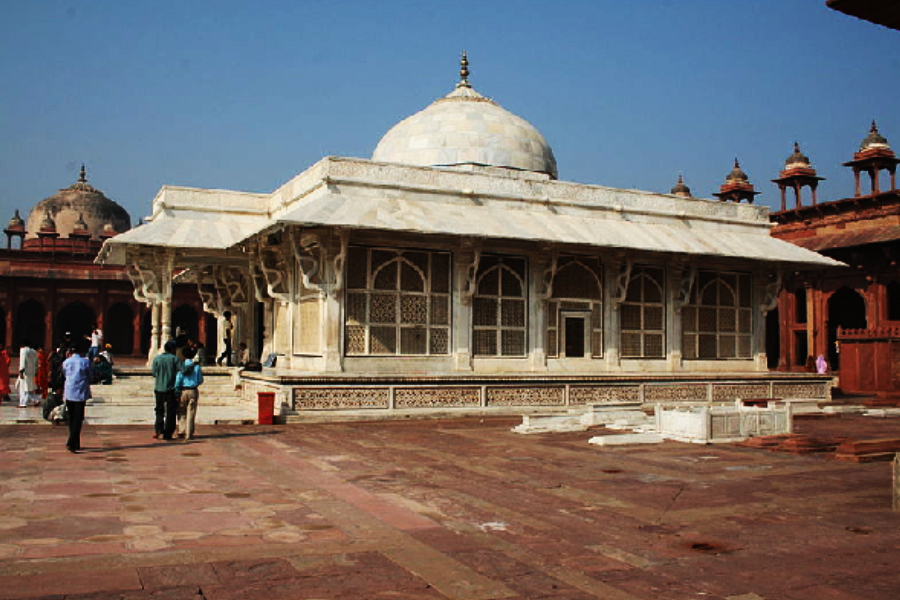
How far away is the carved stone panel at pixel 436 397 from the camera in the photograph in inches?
615

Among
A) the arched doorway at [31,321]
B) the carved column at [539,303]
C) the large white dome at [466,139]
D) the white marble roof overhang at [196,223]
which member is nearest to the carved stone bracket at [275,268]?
the white marble roof overhang at [196,223]

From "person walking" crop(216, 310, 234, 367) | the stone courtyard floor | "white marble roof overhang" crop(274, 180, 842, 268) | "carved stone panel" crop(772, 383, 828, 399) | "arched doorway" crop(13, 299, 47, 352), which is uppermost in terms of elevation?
"white marble roof overhang" crop(274, 180, 842, 268)

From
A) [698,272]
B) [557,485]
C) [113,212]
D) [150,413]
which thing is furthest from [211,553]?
[113,212]

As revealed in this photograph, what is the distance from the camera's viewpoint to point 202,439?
461 inches

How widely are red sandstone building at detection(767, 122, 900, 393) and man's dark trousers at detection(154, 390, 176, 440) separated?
66.7 feet

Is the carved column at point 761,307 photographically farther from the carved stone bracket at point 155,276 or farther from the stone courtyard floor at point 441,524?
the carved stone bracket at point 155,276

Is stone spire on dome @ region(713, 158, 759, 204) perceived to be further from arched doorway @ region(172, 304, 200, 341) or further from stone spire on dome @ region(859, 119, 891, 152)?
arched doorway @ region(172, 304, 200, 341)

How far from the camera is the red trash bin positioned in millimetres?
13945

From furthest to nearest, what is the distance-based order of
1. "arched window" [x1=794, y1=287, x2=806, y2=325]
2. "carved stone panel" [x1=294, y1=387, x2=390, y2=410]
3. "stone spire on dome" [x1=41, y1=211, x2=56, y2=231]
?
"stone spire on dome" [x1=41, y1=211, x2=56, y2=231] < "arched window" [x1=794, y1=287, x2=806, y2=325] < "carved stone panel" [x1=294, y1=387, x2=390, y2=410]

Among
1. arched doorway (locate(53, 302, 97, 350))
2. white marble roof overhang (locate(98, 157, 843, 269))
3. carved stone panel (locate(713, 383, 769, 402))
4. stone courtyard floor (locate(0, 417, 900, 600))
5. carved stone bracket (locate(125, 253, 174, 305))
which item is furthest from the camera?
arched doorway (locate(53, 302, 97, 350))

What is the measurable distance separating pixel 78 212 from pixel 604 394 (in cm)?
4045

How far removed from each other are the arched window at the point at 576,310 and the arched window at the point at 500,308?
29.6 inches

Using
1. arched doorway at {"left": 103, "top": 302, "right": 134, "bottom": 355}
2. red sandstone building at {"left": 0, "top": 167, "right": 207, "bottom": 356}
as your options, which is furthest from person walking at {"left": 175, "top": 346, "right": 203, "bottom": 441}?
arched doorway at {"left": 103, "top": 302, "right": 134, "bottom": 355}

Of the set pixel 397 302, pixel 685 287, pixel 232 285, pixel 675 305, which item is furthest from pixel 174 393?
pixel 685 287
